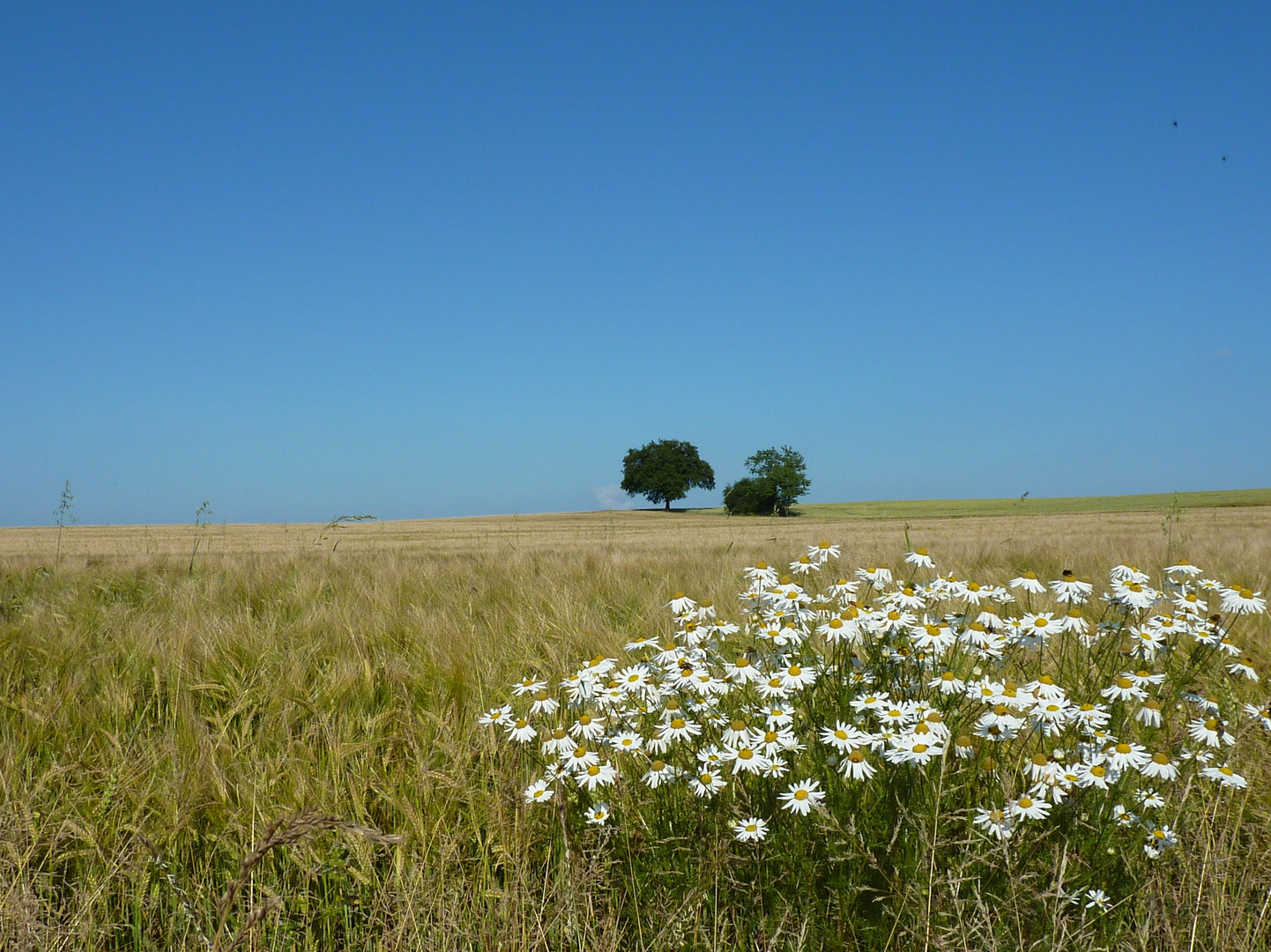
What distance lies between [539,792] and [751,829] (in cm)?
68

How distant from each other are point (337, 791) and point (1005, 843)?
216cm

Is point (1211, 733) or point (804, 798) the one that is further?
point (1211, 733)

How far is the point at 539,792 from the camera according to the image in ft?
7.40

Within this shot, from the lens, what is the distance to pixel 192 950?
2004mm

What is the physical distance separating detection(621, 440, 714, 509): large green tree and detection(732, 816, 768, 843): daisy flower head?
251 feet

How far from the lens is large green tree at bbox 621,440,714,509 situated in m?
78.8

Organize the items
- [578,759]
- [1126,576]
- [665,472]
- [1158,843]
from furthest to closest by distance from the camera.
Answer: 1. [665,472]
2. [1126,576]
3. [578,759]
4. [1158,843]

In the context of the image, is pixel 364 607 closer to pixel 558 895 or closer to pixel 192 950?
pixel 192 950

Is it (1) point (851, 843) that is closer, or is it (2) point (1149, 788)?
(1) point (851, 843)

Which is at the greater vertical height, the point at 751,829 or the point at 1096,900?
the point at 751,829

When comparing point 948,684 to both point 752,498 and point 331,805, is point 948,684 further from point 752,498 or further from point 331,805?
point 752,498

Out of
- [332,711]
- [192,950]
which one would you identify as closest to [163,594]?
[332,711]

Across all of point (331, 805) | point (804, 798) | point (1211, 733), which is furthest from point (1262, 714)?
point (331, 805)

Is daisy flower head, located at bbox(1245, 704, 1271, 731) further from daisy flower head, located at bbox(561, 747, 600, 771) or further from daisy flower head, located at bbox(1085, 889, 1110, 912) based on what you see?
daisy flower head, located at bbox(561, 747, 600, 771)
